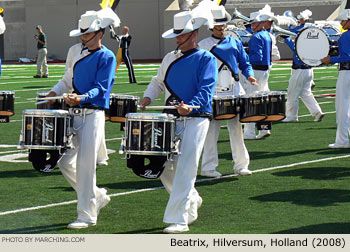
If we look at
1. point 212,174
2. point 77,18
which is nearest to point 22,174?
point 212,174

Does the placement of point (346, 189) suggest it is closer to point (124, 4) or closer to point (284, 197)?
point (284, 197)

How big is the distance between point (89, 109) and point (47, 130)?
44cm

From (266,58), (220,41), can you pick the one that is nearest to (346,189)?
(220,41)

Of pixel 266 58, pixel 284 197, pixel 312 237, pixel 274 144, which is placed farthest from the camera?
pixel 266 58

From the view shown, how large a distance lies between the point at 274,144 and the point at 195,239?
23.6 feet

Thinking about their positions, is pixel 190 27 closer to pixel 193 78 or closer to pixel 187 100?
pixel 193 78

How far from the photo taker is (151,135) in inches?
330

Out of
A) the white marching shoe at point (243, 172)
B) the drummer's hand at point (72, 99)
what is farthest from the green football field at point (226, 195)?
the drummer's hand at point (72, 99)

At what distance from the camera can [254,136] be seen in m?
15.8

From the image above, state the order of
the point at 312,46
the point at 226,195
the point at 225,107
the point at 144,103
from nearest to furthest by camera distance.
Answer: the point at 144,103
the point at 226,195
the point at 225,107
the point at 312,46

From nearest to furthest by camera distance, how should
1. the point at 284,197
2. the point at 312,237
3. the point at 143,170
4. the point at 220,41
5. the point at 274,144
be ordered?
the point at 312,237 → the point at 143,170 → the point at 284,197 → the point at 220,41 → the point at 274,144

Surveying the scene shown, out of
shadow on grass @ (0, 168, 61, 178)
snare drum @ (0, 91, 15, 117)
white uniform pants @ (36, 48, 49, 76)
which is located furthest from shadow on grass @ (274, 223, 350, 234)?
white uniform pants @ (36, 48, 49, 76)

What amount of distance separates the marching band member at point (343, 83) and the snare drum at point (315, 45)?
1440 millimetres

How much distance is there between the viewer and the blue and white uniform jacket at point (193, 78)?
28.3ft
